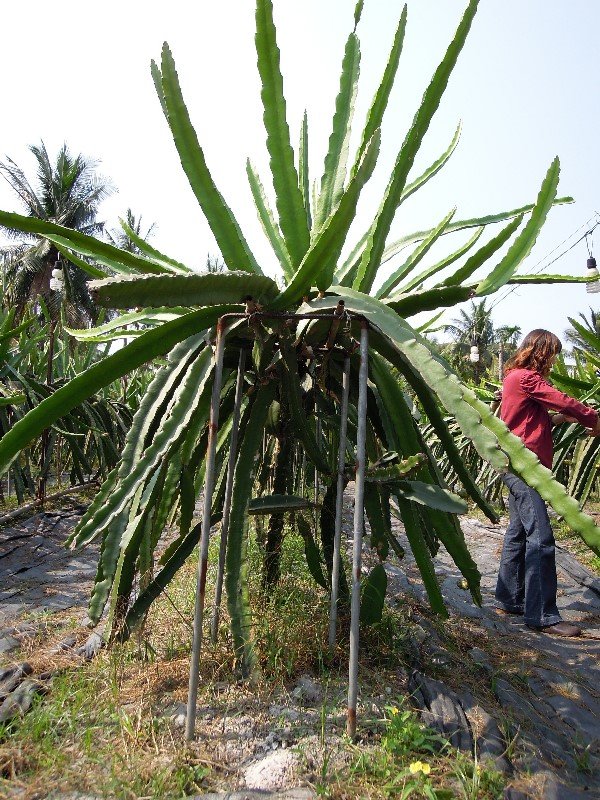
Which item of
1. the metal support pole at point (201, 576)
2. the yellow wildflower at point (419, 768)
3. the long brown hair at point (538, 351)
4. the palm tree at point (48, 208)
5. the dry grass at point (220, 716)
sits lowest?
the dry grass at point (220, 716)

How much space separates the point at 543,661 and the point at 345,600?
0.97m

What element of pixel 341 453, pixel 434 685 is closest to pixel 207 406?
pixel 341 453

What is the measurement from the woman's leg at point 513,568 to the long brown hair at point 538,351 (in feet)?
2.11

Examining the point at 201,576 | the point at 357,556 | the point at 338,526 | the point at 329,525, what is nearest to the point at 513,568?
the point at 329,525

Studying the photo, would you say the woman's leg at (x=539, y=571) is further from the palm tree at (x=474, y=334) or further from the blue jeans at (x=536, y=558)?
the palm tree at (x=474, y=334)

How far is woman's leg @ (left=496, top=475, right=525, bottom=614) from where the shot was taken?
3.39 meters

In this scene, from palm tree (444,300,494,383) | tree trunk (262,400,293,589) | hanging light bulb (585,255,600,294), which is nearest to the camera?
tree trunk (262,400,293,589)

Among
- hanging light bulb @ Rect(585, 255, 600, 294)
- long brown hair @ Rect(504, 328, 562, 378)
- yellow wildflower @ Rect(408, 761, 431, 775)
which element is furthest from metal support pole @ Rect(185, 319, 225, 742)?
hanging light bulb @ Rect(585, 255, 600, 294)

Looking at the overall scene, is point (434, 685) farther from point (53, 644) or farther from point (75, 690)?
point (53, 644)

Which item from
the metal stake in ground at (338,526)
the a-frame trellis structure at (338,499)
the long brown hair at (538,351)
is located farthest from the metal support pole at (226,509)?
the long brown hair at (538,351)

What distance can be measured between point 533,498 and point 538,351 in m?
0.81

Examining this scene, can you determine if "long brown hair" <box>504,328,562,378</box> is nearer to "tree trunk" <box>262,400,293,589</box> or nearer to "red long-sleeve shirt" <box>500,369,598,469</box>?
"red long-sleeve shirt" <box>500,369,598,469</box>

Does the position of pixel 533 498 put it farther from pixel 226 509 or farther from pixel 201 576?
pixel 201 576

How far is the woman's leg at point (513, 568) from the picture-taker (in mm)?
3387
